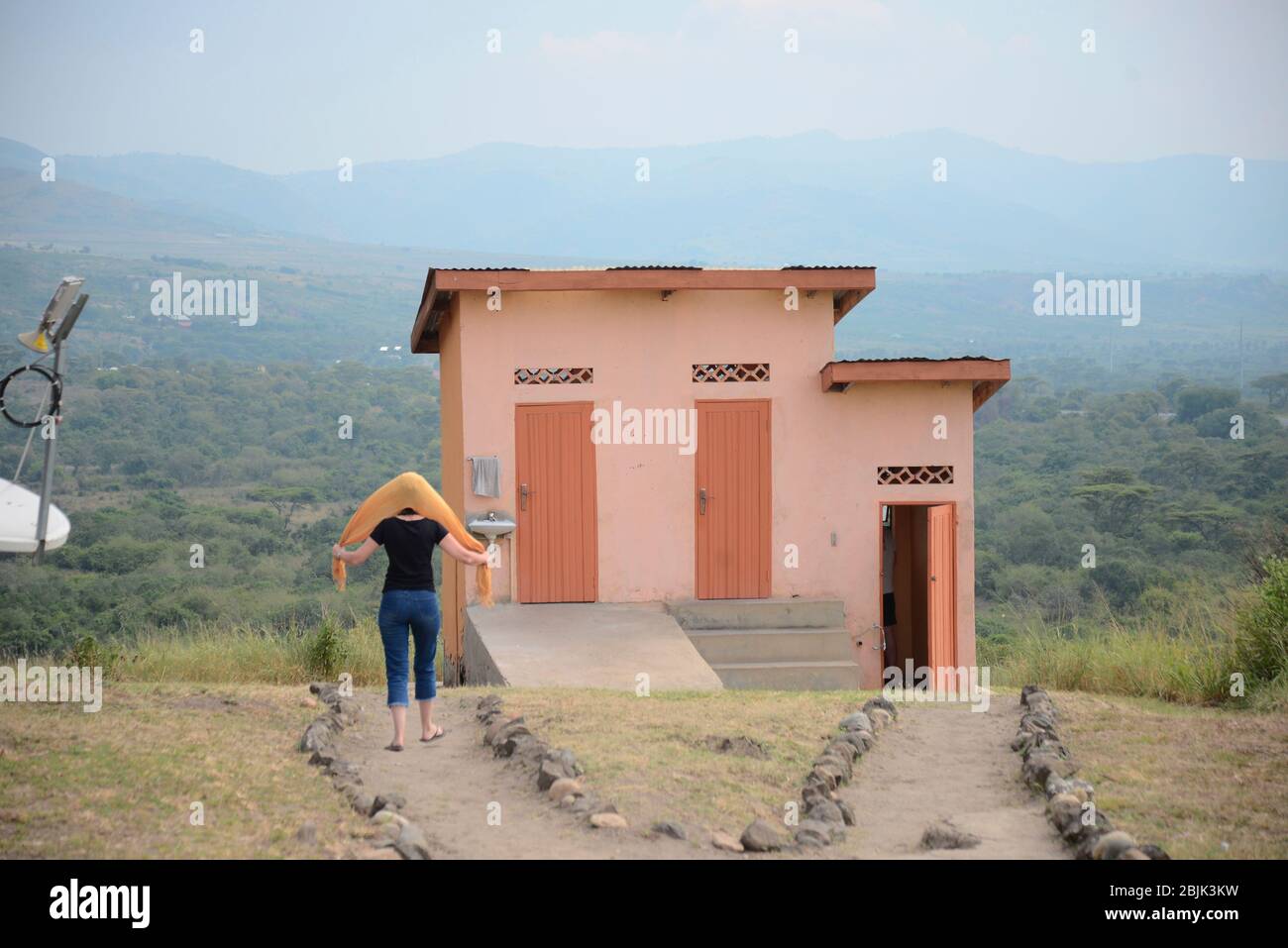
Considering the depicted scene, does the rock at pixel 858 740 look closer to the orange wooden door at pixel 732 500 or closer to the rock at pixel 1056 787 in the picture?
the rock at pixel 1056 787

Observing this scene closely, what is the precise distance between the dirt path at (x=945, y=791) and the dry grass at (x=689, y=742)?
447 mm

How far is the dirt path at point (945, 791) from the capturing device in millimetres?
7109

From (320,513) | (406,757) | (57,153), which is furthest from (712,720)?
(57,153)

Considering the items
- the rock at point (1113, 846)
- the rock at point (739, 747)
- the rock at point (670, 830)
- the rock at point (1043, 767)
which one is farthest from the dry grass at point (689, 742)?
the rock at point (1113, 846)

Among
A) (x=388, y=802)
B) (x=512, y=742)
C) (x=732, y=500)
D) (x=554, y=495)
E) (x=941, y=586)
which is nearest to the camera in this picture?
(x=388, y=802)

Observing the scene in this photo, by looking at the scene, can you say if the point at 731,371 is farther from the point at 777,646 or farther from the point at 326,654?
the point at 326,654

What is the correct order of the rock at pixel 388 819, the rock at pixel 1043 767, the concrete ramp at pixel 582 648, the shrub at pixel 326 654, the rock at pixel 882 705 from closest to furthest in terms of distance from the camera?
1. the rock at pixel 388 819
2. the rock at pixel 1043 767
3. the rock at pixel 882 705
4. the concrete ramp at pixel 582 648
5. the shrub at pixel 326 654

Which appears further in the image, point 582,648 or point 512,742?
point 582,648

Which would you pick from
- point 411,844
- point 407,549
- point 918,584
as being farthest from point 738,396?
point 411,844

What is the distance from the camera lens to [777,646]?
51.0 feet

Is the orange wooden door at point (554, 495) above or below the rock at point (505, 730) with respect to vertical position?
above

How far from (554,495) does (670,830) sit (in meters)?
9.29

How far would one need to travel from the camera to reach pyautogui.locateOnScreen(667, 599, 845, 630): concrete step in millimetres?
15914

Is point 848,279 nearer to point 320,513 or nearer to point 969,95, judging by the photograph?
point 320,513
